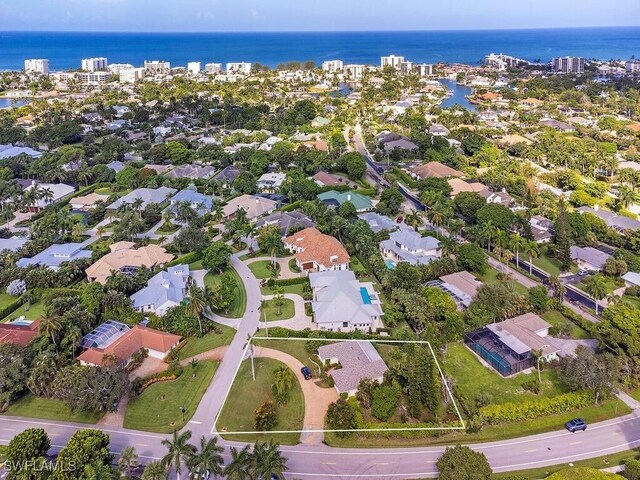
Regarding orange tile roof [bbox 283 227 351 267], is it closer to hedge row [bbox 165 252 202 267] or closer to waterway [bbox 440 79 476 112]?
hedge row [bbox 165 252 202 267]

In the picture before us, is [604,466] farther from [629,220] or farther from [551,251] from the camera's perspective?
[629,220]

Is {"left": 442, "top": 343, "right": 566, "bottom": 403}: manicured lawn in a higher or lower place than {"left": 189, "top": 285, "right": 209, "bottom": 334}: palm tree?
lower

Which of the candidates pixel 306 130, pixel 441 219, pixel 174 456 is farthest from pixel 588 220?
pixel 306 130

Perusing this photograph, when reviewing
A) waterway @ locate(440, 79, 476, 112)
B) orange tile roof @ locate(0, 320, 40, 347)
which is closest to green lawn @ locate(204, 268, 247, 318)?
orange tile roof @ locate(0, 320, 40, 347)

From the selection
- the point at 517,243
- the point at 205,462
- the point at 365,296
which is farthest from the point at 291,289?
the point at 205,462

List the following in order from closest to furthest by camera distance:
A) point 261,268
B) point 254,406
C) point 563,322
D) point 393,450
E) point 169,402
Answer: point 393,450, point 254,406, point 169,402, point 563,322, point 261,268

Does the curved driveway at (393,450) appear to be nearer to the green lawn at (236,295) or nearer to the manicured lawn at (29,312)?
the green lawn at (236,295)

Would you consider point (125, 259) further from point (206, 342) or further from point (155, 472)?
point (155, 472)
